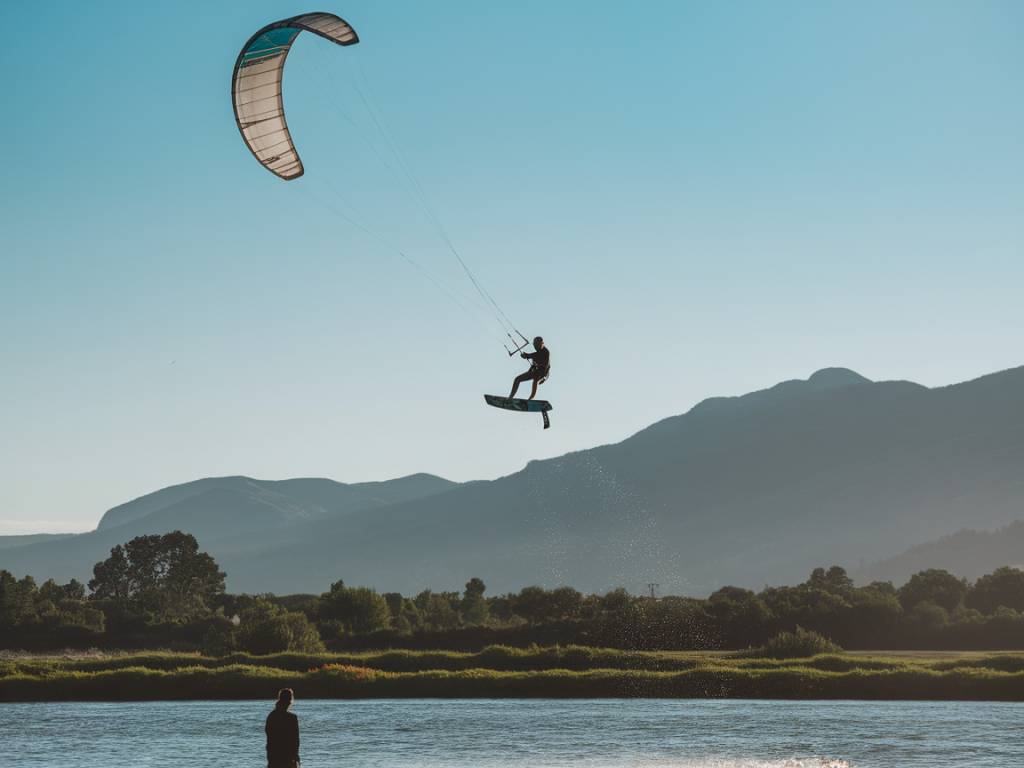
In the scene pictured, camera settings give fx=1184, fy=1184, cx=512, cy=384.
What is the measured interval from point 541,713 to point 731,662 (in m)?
27.5

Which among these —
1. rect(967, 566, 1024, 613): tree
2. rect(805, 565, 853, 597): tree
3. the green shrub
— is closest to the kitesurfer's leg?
the green shrub

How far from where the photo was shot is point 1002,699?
2987 inches

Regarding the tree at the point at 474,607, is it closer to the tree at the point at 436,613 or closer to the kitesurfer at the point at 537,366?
the tree at the point at 436,613

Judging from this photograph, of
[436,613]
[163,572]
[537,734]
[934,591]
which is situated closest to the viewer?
[537,734]

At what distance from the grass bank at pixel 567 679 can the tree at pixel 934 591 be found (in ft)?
128

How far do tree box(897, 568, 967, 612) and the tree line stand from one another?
0.54 ft

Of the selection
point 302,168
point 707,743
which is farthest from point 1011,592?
point 302,168

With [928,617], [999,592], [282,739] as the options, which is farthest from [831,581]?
[282,739]

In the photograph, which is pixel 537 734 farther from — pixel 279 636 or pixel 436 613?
pixel 436 613

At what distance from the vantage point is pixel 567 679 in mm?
85000

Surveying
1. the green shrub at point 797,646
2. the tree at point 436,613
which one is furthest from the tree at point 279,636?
the green shrub at point 797,646

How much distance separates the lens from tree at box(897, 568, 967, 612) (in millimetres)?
129750

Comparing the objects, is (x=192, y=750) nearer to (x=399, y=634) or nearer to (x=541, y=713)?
(x=541, y=713)

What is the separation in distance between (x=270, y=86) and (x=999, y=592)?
4781 inches
